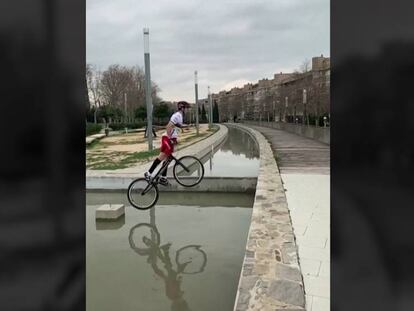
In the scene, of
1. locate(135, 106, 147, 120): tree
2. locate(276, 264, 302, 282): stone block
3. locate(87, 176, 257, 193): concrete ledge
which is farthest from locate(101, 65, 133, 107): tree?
locate(276, 264, 302, 282): stone block

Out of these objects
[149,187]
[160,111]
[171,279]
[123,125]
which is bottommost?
[171,279]

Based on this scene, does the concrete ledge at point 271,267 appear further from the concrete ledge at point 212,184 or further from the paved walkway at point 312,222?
the concrete ledge at point 212,184

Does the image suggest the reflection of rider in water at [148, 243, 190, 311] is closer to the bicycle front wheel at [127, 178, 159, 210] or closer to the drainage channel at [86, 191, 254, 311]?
the drainage channel at [86, 191, 254, 311]

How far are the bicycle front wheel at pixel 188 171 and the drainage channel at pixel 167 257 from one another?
1.86 feet

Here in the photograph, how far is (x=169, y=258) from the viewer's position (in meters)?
5.55

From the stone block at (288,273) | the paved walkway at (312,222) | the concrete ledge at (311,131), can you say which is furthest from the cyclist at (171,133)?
the concrete ledge at (311,131)

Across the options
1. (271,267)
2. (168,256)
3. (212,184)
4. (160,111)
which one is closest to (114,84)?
(160,111)

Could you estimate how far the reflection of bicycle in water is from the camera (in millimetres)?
4445

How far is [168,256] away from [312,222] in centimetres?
195

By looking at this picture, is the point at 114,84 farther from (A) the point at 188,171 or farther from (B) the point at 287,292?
(B) the point at 287,292
